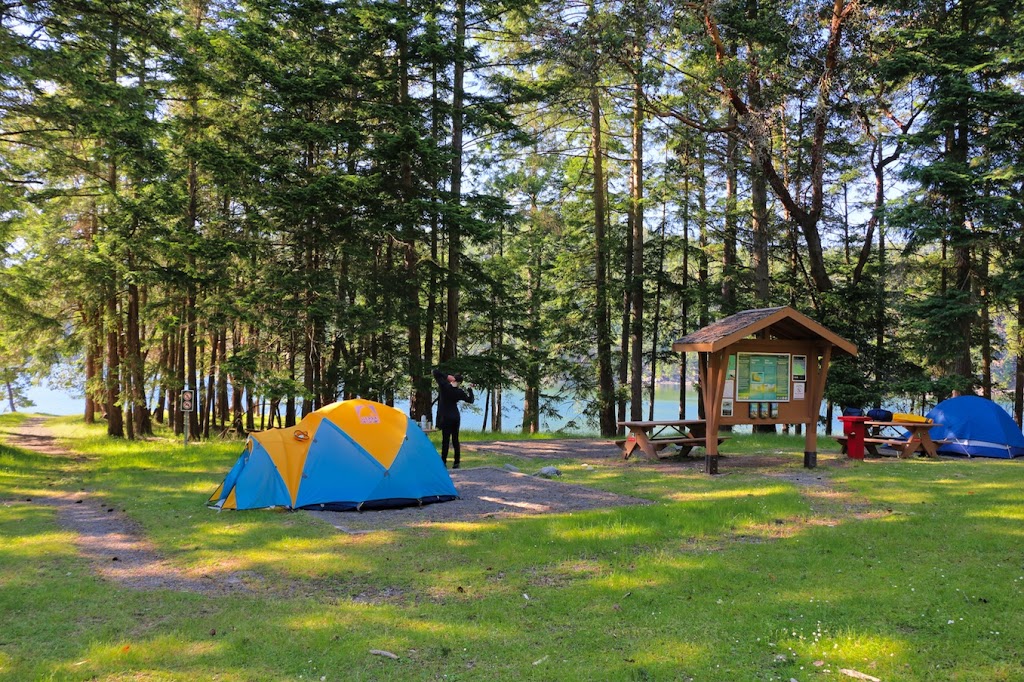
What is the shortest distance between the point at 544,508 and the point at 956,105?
1626 centimetres

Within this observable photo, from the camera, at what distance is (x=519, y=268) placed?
94.7 feet

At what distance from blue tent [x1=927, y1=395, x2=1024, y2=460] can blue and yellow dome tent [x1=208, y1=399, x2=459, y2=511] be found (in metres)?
12.0

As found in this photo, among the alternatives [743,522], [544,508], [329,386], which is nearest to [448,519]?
[544,508]

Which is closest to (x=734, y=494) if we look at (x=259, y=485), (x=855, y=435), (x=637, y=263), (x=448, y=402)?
(x=448, y=402)

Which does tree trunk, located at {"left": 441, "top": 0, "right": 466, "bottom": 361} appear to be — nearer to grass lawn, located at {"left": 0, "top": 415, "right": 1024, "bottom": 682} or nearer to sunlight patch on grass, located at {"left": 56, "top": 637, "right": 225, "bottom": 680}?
grass lawn, located at {"left": 0, "top": 415, "right": 1024, "bottom": 682}

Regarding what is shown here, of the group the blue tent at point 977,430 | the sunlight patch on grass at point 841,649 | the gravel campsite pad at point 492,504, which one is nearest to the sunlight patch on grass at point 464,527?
the gravel campsite pad at point 492,504

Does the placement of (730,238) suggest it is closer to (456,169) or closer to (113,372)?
(456,169)

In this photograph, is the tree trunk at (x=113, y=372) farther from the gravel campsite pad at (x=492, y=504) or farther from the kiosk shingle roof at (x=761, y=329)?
the kiosk shingle roof at (x=761, y=329)

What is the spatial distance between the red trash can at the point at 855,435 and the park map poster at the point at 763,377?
2209 mm

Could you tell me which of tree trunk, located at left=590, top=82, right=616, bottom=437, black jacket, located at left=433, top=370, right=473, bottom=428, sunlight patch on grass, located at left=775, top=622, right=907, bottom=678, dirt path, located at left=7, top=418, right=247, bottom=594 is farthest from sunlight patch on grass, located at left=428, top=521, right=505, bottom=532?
tree trunk, located at left=590, top=82, right=616, bottom=437

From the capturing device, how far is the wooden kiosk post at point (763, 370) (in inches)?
464

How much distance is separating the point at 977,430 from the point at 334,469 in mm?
14022

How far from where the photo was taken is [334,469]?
9555 millimetres

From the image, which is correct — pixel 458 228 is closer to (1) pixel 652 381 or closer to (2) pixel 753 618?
(1) pixel 652 381
